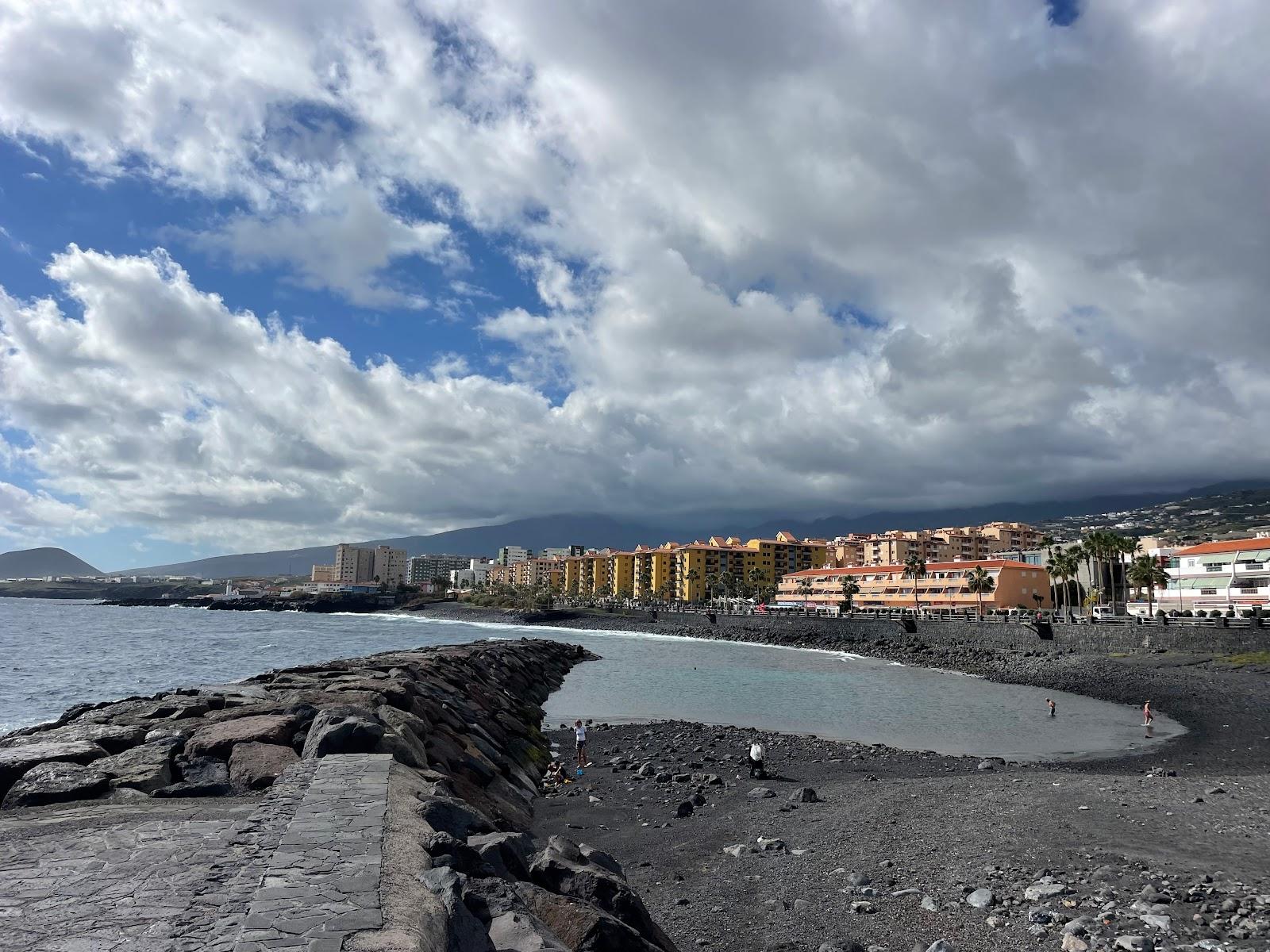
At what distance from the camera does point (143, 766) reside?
11109 mm

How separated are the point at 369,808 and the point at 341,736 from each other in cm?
398

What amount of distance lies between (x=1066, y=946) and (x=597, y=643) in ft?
333

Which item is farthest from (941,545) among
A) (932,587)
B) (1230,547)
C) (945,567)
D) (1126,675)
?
(1126,675)

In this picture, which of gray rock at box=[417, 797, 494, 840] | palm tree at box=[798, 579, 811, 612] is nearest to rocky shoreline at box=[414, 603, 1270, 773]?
gray rock at box=[417, 797, 494, 840]

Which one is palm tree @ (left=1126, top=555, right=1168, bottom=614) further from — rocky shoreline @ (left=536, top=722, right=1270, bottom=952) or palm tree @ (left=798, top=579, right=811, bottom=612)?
rocky shoreline @ (left=536, top=722, right=1270, bottom=952)

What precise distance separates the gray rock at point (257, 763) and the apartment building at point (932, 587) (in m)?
111

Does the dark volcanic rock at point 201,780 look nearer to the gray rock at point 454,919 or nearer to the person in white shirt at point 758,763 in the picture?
the gray rock at point 454,919

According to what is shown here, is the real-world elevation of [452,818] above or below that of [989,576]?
above

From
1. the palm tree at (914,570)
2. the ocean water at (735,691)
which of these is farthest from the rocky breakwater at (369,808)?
the palm tree at (914,570)

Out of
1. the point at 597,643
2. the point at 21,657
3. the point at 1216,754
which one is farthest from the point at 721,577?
the point at 1216,754

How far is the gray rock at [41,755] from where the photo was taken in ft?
34.7

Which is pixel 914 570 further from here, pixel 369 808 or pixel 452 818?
pixel 369 808

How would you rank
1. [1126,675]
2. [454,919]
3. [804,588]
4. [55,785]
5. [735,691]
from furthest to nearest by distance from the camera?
[804,588] < [1126,675] < [735,691] < [55,785] < [454,919]

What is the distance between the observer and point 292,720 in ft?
43.3
